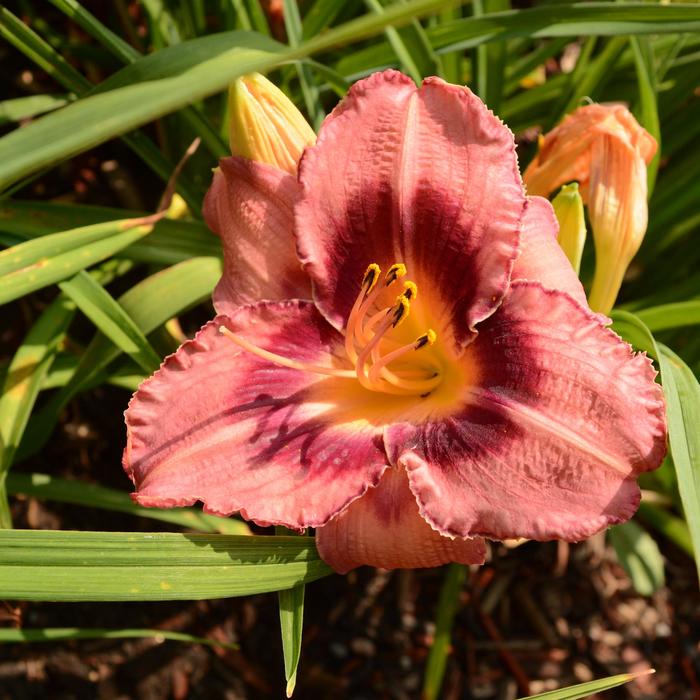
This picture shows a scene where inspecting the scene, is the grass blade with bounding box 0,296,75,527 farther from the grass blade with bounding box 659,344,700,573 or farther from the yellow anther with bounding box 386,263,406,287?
the grass blade with bounding box 659,344,700,573

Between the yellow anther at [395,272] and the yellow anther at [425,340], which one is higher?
the yellow anther at [395,272]

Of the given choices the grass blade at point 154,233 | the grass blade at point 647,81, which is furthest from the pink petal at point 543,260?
the grass blade at point 154,233

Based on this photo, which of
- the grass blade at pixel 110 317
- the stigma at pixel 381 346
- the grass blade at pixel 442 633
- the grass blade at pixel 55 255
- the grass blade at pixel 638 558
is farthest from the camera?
the grass blade at pixel 442 633

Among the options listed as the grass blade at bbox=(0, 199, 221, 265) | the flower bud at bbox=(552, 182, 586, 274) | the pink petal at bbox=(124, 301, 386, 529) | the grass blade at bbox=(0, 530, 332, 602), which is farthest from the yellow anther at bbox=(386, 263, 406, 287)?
the grass blade at bbox=(0, 199, 221, 265)

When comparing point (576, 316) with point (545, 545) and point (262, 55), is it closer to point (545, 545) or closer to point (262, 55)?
point (262, 55)

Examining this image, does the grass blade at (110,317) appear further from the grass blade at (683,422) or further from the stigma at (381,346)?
the grass blade at (683,422)

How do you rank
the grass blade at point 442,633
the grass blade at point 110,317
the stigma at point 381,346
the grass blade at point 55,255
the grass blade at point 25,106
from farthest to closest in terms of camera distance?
the grass blade at point 442,633
the grass blade at point 25,106
the grass blade at point 110,317
the grass blade at point 55,255
the stigma at point 381,346
